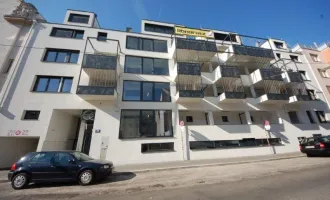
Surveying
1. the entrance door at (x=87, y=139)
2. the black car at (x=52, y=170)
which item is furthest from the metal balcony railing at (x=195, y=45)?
the black car at (x=52, y=170)

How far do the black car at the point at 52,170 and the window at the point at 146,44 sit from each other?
1371cm

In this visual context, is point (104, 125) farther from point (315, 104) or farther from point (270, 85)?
point (315, 104)

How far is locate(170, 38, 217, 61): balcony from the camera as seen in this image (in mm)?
16875

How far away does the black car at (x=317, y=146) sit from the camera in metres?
10.8

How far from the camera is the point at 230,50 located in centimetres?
1878

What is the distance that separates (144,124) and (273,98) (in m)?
15.0

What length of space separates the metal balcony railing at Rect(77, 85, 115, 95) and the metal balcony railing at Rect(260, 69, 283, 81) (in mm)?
17700

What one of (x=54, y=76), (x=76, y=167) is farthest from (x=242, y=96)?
(x=54, y=76)

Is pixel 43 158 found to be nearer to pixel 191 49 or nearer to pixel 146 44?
pixel 146 44

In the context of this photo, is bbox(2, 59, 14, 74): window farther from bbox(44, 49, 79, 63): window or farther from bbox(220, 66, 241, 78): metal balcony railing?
bbox(220, 66, 241, 78): metal balcony railing

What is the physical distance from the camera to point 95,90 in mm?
12766

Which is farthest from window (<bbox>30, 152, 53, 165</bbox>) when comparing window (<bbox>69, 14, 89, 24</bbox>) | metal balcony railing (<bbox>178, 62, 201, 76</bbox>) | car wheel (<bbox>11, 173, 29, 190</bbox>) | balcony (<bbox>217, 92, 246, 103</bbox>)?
window (<bbox>69, 14, 89, 24</bbox>)

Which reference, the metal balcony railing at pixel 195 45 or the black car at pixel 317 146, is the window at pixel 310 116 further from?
the metal balcony railing at pixel 195 45

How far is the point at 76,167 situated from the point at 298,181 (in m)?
10.1
